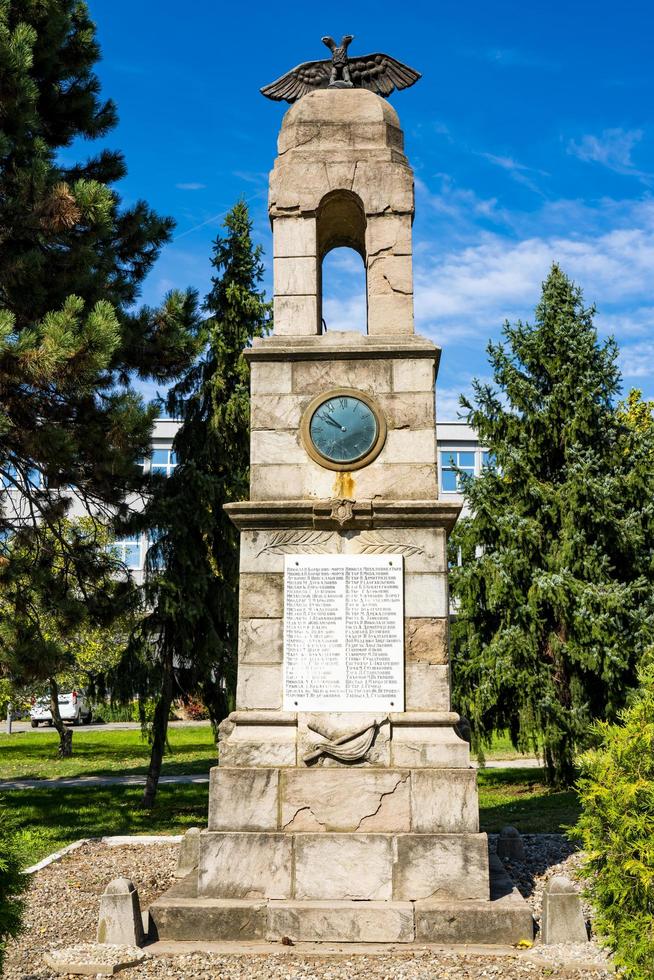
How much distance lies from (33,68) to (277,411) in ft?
24.5

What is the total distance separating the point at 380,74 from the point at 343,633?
540 centimetres

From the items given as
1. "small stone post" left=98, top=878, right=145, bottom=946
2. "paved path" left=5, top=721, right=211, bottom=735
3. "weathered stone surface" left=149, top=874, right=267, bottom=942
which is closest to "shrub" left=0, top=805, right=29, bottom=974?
"small stone post" left=98, top=878, right=145, bottom=946

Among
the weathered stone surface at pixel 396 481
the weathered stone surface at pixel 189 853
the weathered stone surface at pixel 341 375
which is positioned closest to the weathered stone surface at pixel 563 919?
the weathered stone surface at pixel 189 853

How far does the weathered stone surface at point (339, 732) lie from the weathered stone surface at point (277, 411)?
7.92 feet

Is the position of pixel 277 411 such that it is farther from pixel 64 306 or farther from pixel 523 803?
pixel 523 803

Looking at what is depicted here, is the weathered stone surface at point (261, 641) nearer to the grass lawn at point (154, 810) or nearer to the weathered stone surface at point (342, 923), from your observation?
the weathered stone surface at point (342, 923)

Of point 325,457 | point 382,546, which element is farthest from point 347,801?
point 325,457

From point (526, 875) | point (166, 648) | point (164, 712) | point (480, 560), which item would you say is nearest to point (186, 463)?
point (166, 648)

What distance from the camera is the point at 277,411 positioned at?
7.78 meters

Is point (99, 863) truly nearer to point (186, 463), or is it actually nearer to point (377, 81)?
point (186, 463)

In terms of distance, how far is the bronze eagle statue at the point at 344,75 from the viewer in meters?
8.75

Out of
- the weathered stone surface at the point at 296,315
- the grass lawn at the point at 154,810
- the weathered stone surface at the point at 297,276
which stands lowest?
the grass lawn at the point at 154,810

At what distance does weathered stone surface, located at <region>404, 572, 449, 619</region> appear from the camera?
7316mm

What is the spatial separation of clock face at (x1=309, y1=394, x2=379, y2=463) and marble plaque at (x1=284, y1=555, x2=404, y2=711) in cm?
90
